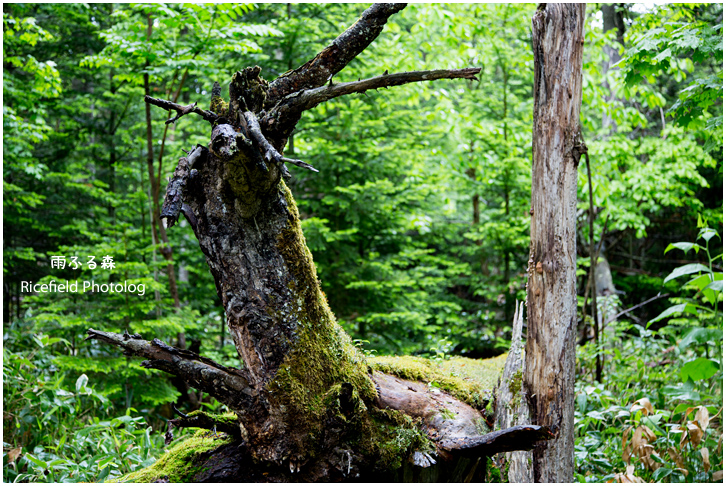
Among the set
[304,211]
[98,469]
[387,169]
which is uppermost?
[387,169]

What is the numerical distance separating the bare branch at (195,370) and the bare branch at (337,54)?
1.35 metres

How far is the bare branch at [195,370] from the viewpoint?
94.0 inches

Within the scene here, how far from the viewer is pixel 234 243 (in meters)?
2.35

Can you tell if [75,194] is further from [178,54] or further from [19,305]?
[178,54]

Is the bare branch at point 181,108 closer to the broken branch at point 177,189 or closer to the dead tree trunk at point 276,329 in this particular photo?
the dead tree trunk at point 276,329

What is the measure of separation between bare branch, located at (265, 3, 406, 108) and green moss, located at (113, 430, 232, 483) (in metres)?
1.89

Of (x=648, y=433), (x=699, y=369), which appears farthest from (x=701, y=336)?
(x=648, y=433)

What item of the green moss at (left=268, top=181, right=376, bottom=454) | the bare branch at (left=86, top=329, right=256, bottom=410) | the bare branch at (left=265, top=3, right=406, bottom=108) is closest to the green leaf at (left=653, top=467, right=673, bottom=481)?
the green moss at (left=268, top=181, right=376, bottom=454)

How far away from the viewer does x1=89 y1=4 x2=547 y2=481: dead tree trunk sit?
2307 mm

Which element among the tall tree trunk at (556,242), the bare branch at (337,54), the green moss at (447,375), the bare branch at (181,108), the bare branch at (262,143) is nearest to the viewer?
the bare branch at (262,143)

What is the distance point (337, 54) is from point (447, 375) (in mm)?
2258

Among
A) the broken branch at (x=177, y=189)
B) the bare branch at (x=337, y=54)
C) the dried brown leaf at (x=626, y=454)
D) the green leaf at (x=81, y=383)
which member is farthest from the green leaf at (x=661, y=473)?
the green leaf at (x=81, y=383)

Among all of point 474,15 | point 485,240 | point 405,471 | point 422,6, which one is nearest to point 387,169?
point 485,240

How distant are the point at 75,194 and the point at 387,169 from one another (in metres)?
4.67
